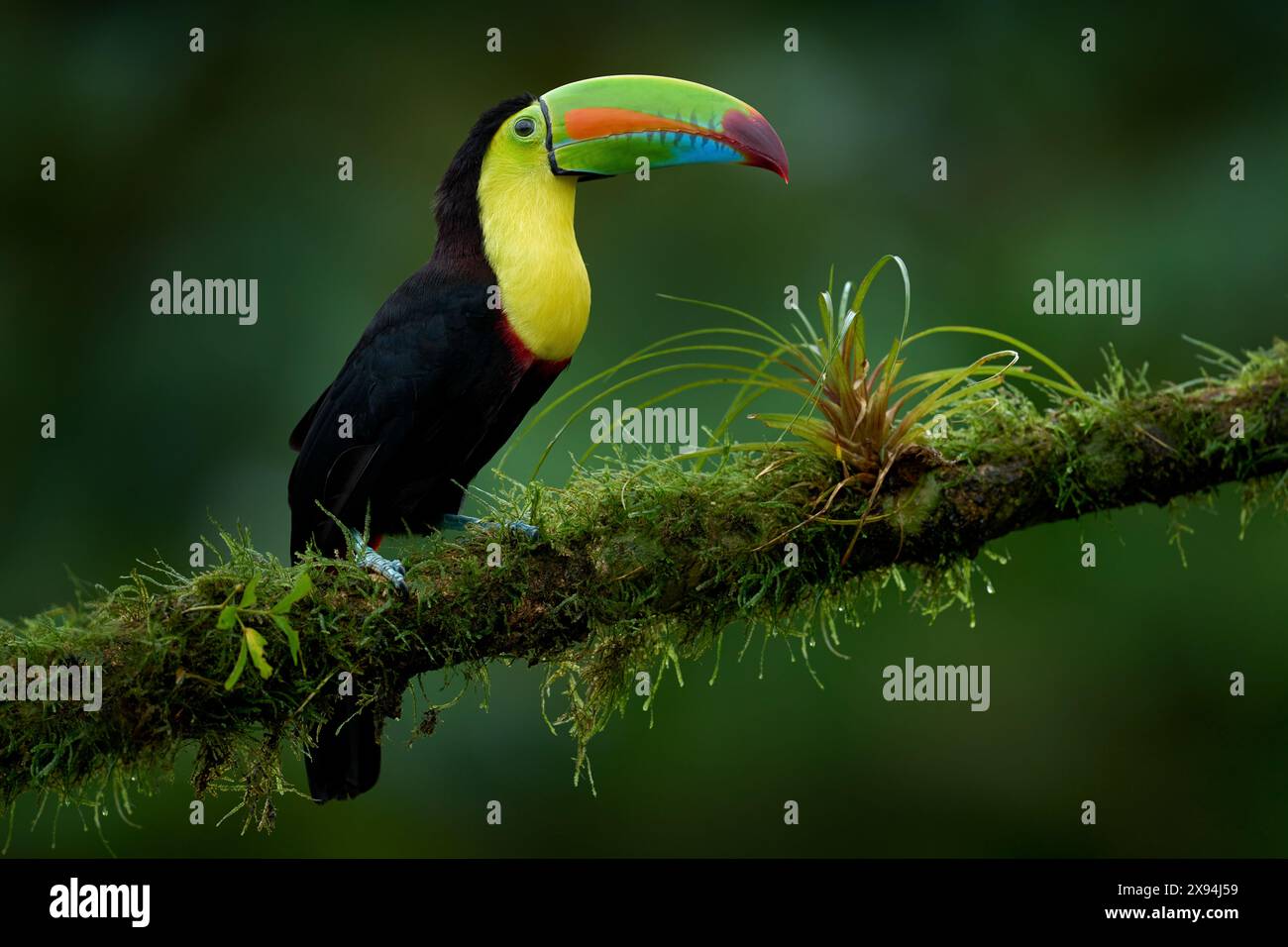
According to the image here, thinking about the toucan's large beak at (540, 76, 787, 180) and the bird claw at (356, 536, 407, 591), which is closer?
the bird claw at (356, 536, 407, 591)

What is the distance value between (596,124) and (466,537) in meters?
0.95

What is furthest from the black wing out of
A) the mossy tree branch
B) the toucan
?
the mossy tree branch

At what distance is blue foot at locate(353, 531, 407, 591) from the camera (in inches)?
83.8

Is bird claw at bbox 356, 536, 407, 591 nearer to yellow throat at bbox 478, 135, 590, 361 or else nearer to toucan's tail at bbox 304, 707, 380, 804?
toucan's tail at bbox 304, 707, 380, 804

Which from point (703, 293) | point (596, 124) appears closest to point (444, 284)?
point (596, 124)

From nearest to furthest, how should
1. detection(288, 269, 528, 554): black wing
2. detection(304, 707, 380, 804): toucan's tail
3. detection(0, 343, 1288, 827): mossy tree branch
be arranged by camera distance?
detection(0, 343, 1288, 827): mossy tree branch, detection(304, 707, 380, 804): toucan's tail, detection(288, 269, 528, 554): black wing

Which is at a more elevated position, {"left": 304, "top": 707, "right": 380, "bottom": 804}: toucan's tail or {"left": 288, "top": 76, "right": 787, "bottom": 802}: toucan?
{"left": 288, "top": 76, "right": 787, "bottom": 802}: toucan

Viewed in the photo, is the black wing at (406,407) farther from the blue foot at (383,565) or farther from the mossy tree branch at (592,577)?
the mossy tree branch at (592,577)

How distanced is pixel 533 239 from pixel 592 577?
32.1 inches

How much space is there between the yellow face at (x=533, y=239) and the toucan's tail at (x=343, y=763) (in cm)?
79

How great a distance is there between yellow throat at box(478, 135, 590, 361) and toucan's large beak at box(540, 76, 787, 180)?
0.07 metres

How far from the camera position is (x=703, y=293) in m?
4.81

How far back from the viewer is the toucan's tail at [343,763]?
8.07 ft

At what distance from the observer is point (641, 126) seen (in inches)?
106
